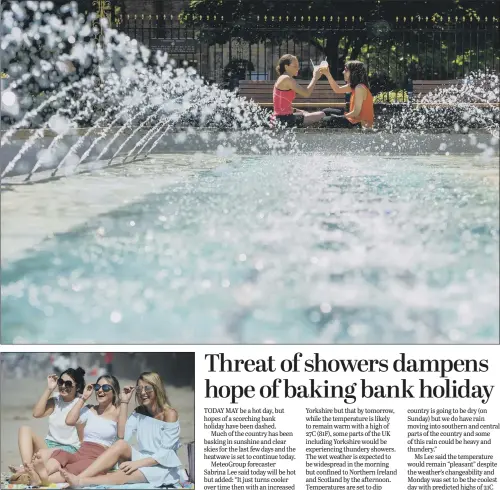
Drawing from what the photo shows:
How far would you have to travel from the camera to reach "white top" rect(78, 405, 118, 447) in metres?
3.45

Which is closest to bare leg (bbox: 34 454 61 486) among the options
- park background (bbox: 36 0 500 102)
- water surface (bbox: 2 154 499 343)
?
water surface (bbox: 2 154 499 343)

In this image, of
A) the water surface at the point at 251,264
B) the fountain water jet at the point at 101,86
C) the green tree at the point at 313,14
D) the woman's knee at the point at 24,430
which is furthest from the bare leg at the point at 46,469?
the green tree at the point at 313,14

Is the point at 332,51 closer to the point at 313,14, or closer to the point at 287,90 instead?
the point at 313,14

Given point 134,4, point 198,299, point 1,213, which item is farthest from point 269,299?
point 134,4

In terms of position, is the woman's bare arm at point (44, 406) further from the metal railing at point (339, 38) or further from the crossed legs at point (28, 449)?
the metal railing at point (339, 38)

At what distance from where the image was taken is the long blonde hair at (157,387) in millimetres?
3498

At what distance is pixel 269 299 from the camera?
430cm

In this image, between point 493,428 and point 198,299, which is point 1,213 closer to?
point 198,299

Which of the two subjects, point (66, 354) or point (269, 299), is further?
point (269, 299)

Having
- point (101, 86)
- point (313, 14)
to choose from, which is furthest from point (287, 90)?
point (313, 14)

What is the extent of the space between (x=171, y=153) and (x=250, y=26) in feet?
24.0

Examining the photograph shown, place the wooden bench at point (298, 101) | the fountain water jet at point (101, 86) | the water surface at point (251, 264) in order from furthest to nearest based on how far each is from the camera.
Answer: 1. the wooden bench at point (298, 101)
2. the fountain water jet at point (101, 86)
3. the water surface at point (251, 264)

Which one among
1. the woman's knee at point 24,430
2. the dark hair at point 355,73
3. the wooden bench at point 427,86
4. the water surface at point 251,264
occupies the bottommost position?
the woman's knee at point 24,430

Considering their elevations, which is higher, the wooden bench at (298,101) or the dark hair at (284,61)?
the wooden bench at (298,101)
